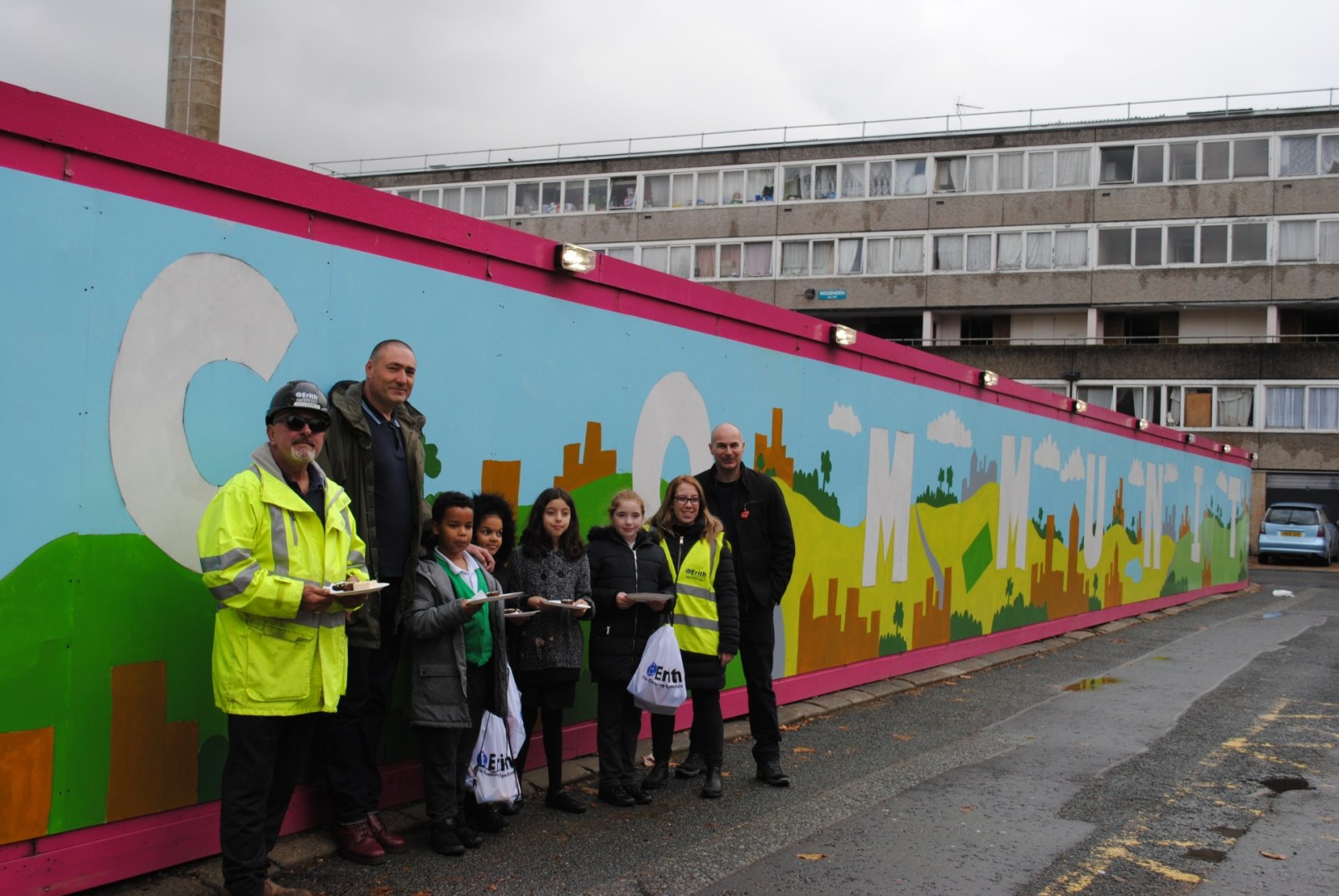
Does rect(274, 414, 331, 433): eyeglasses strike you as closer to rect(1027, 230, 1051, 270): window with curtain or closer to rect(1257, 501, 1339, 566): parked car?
rect(1257, 501, 1339, 566): parked car

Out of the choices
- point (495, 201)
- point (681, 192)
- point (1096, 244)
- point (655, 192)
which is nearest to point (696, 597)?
point (1096, 244)

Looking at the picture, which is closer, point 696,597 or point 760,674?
point 696,597

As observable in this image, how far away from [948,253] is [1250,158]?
447 inches

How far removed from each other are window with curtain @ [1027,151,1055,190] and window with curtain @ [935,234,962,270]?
3.48 metres

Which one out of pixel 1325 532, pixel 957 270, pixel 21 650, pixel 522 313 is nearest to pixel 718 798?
pixel 522 313

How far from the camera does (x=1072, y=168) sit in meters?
46.1

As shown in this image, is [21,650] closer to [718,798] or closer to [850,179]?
[718,798]

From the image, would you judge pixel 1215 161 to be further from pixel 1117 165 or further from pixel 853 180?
pixel 853 180

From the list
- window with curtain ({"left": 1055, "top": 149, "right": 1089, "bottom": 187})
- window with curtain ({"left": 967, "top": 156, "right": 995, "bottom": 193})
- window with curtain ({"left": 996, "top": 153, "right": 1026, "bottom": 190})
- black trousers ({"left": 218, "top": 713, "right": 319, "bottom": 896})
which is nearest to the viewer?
black trousers ({"left": 218, "top": 713, "right": 319, "bottom": 896})

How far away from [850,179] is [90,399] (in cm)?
4674

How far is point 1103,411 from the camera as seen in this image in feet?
55.8

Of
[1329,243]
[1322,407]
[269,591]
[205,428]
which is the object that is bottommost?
[269,591]

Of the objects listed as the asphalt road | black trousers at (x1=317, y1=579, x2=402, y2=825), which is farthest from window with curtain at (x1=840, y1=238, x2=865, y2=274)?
black trousers at (x1=317, y1=579, x2=402, y2=825)

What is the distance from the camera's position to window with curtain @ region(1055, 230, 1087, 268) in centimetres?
4588
